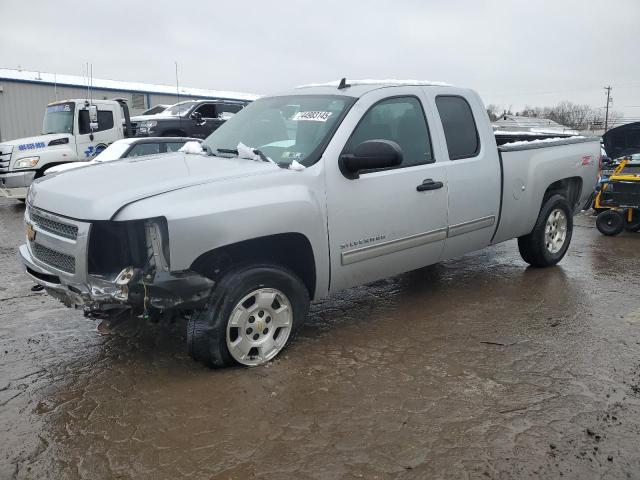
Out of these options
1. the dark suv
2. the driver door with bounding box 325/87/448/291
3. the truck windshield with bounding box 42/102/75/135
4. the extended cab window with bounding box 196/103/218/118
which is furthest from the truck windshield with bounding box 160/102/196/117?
the driver door with bounding box 325/87/448/291

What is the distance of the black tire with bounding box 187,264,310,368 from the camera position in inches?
137

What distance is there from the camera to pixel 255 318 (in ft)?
12.1

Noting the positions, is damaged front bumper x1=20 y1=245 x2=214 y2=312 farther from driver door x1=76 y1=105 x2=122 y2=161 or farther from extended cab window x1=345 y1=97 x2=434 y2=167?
driver door x1=76 y1=105 x2=122 y2=161

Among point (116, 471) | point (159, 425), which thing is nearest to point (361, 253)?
point (159, 425)

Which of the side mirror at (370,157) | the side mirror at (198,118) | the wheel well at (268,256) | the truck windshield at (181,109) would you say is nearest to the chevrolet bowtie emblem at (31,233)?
the wheel well at (268,256)

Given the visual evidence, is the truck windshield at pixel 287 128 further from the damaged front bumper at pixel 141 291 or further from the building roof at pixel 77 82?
the building roof at pixel 77 82

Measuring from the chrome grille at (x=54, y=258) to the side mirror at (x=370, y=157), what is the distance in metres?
1.91

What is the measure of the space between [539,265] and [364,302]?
95.4 inches

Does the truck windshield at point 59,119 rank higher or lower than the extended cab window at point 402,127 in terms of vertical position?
higher

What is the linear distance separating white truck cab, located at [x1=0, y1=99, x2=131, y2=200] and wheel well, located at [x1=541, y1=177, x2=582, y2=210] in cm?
1052

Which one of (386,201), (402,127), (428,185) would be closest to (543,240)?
(428,185)

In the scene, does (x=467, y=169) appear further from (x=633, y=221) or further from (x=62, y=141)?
(x=62, y=141)

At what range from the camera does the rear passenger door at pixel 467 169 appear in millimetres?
4812

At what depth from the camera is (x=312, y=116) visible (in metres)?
4.28
